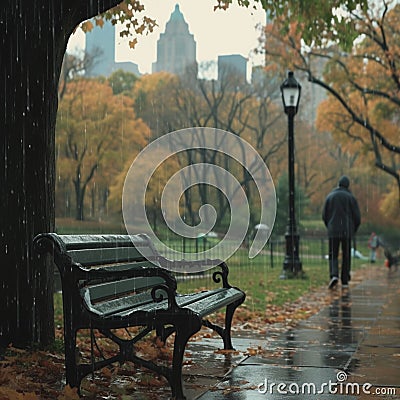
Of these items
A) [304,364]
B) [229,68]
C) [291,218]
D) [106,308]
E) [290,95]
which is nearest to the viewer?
[106,308]

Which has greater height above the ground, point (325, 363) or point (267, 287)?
point (325, 363)

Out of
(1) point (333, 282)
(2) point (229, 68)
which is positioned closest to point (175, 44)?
(2) point (229, 68)

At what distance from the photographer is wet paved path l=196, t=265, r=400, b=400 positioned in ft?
17.1

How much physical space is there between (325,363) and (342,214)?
352 inches

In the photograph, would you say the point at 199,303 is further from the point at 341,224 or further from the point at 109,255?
the point at 341,224

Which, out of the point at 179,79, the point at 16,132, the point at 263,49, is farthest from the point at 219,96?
the point at 16,132

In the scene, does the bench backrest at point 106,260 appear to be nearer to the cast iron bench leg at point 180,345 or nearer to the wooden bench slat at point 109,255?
the wooden bench slat at point 109,255

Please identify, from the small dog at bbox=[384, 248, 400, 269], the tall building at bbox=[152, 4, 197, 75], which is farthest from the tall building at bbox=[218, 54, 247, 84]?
the tall building at bbox=[152, 4, 197, 75]

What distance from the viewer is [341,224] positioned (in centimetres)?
1490

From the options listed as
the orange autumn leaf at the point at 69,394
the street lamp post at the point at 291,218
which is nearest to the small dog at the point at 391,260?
the street lamp post at the point at 291,218

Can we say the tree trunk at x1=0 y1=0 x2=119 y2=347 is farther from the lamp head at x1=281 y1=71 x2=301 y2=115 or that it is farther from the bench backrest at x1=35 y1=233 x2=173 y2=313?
the lamp head at x1=281 y1=71 x2=301 y2=115

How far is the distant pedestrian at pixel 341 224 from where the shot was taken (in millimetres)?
14772

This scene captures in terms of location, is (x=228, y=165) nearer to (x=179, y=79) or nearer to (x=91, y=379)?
(x=179, y=79)

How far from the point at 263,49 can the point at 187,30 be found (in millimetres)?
83922
